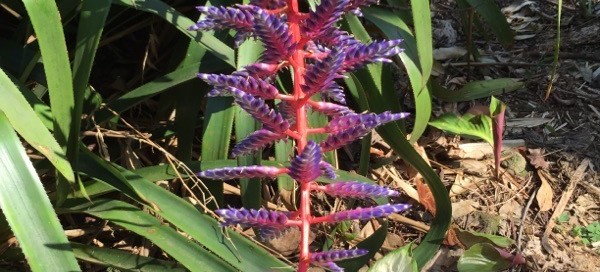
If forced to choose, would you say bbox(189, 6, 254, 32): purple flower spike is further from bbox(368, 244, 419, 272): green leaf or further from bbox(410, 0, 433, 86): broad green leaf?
bbox(410, 0, 433, 86): broad green leaf

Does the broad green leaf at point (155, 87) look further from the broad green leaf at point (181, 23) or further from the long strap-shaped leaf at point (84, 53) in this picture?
the long strap-shaped leaf at point (84, 53)

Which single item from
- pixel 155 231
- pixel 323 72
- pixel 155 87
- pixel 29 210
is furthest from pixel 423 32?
pixel 323 72

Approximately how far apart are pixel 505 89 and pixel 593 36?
2.92 ft

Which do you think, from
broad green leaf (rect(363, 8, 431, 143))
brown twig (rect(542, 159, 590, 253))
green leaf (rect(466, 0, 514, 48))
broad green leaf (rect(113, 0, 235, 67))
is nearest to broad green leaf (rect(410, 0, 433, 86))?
broad green leaf (rect(363, 8, 431, 143))

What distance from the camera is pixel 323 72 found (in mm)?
860

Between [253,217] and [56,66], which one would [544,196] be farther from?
[253,217]

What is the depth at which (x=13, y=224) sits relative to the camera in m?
1.42

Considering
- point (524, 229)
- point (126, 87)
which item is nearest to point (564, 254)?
point (524, 229)

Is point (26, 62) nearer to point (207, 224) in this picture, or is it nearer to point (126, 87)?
point (126, 87)

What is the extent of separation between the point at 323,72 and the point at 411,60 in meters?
1.35

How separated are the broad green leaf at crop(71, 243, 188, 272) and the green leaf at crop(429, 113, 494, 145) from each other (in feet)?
3.61

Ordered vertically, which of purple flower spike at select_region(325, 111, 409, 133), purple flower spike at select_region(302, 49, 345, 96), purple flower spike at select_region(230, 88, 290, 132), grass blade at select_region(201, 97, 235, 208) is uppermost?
purple flower spike at select_region(302, 49, 345, 96)

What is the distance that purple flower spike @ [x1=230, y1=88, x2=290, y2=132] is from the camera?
86 cm

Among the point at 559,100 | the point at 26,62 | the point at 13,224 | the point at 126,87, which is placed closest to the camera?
the point at 13,224
